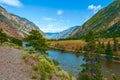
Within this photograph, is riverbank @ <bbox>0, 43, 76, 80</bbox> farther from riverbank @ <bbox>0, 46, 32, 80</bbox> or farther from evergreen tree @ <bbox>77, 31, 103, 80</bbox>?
evergreen tree @ <bbox>77, 31, 103, 80</bbox>

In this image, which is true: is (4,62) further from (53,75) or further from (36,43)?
(36,43)

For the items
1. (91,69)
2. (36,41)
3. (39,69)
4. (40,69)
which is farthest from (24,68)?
(36,41)

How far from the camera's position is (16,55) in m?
31.9

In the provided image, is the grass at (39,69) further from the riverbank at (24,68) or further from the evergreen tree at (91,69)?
the evergreen tree at (91,69)

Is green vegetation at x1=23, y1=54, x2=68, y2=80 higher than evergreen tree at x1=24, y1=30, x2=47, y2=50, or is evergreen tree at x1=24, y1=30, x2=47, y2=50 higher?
evergreen tree at x1=24, y1=30, x2=47, y2=50

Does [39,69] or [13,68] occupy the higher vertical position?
[13,68]

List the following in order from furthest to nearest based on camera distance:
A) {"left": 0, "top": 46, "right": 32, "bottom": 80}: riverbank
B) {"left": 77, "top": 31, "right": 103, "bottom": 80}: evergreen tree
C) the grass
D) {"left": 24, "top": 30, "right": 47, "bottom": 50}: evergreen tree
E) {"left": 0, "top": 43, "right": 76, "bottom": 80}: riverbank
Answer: {"left": 24, "top": 30, "right": 47, "bottom": 50}: evergreen tree → {"left": 77, "top": 31, "right": 103, "bottom": 80}: evergreen tree → the grass → {"left": 0, "top": 43, "right": 76, "bottom": 80}: riverbank → {"left": 0, "top": 46, "right": 32, "bottom": 80}: riverbank

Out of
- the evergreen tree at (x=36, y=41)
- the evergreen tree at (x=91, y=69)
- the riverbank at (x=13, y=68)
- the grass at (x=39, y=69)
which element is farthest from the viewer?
the evergreen tree at (x=36, y=41)

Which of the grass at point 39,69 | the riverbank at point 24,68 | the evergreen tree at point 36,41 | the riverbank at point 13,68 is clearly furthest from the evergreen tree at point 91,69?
the evergreen tree at point 36,41

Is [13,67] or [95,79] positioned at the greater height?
[13,67]

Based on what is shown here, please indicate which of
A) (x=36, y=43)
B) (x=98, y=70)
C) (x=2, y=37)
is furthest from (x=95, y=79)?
(x=2, y=37)

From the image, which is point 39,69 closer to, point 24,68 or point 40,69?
point 40,69

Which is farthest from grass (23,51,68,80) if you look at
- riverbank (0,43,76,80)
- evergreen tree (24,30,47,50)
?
evergreen tree (24,30,47,50)

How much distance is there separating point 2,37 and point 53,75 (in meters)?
87.9
